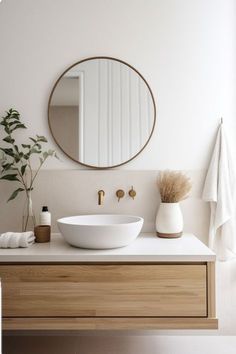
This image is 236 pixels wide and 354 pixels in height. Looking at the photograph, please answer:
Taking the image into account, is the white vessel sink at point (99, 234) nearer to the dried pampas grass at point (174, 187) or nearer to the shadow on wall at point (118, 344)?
the dried pampas grass at point (174, 187)

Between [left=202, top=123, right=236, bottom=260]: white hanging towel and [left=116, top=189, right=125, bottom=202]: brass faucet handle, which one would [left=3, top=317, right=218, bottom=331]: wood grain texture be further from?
[left=116, top=189, right=125, bottom=202]: brass faucet handle

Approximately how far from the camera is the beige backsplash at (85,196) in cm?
234

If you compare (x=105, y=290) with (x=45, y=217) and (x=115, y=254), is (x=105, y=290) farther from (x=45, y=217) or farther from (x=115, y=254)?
(x=45, y=217)

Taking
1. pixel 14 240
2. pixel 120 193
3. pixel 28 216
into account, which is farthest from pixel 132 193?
pixel 14 240

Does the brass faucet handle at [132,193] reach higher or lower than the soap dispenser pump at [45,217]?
higher

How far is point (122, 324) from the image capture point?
1720mm

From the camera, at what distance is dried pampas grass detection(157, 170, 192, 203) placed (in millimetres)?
2152

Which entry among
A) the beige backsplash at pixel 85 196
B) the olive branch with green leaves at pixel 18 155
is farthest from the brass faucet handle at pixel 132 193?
the olive branch with green leaves at pixel 18 155

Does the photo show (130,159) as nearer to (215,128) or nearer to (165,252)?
(215,128)

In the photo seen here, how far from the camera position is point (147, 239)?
2111 mm

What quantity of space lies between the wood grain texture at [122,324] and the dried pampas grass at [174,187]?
0.73 meters

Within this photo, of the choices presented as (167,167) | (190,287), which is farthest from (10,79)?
(190,287)

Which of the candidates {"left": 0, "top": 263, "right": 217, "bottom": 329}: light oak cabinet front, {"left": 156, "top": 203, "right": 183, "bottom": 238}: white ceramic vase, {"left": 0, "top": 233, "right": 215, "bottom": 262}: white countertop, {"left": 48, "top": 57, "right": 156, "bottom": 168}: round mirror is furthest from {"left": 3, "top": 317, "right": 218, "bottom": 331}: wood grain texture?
{"left": 48, "top": 57, "right": 156, "bottom": 168}: round mirror

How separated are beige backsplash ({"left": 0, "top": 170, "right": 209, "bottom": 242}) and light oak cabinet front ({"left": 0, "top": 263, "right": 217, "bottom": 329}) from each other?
616 millimetres
